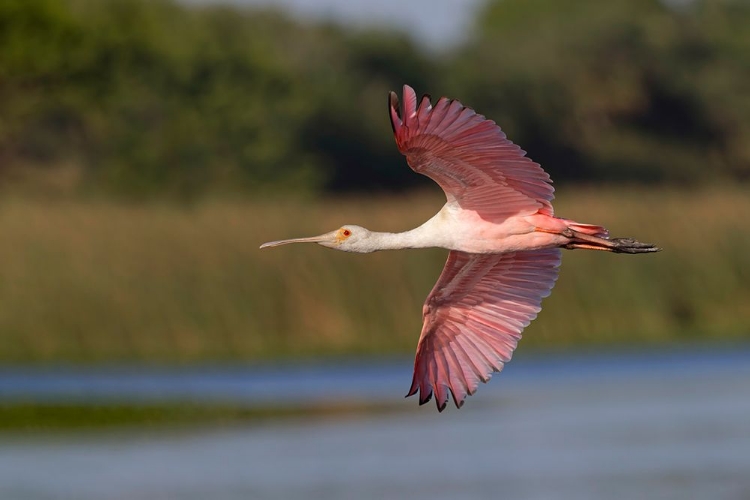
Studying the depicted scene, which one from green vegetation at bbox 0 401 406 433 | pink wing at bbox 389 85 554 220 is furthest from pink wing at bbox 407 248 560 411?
green vegetation at bbox 0 401 406 433

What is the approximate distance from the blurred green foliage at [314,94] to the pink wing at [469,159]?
104 feet

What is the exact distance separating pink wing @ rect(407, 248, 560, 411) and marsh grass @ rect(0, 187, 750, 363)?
43.1 feet

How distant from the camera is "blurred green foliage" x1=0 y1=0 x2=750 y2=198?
41.8m

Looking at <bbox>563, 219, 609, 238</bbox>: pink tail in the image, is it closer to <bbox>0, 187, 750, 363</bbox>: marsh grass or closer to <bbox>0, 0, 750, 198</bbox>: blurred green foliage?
<bbox>0, 187, 750, 363</bbox>: marsh grass

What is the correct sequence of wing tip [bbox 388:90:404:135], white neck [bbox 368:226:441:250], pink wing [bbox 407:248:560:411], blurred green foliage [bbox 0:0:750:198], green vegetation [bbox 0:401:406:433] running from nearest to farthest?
wing tip [bbox 388:90:404:135]
white neck [bbox 368:226:441:250]
pink wing [bbox 407:248:560:411]
green vegetation [bbox 0:401:406:433]
blurred green foliage [bbox 0:0:750:198]

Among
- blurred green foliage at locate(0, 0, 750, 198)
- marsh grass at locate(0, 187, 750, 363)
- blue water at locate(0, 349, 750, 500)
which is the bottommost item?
blue water at locate(0, 349, 750, 500)

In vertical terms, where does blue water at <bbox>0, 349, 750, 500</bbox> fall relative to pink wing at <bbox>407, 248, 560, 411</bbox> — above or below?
above

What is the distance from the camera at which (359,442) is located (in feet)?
65.0

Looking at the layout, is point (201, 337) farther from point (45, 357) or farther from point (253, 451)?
point (253, 451)

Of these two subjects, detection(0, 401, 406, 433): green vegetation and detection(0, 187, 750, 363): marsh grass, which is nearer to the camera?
detection(0, 401, 406, 433): green vegetation

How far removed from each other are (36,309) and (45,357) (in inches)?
23.3

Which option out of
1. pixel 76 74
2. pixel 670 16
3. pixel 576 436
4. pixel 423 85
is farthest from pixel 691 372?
pixel 670 16

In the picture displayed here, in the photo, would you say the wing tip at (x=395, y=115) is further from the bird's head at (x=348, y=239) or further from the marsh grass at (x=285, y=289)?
the marsh grass at (x=285, y=289)

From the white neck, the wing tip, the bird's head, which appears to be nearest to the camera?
the wing tip
